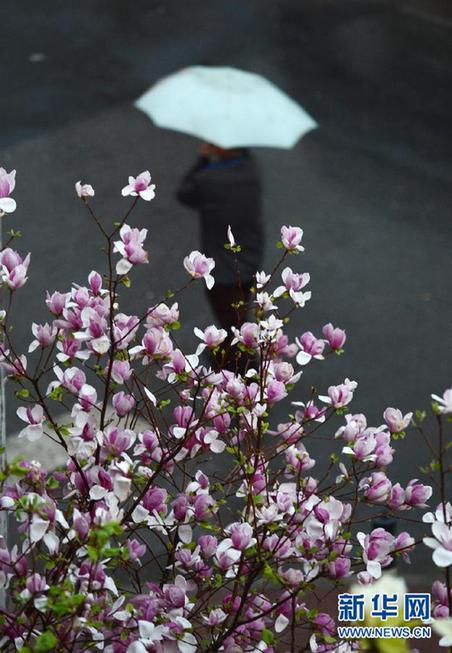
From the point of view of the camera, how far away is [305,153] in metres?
11.4

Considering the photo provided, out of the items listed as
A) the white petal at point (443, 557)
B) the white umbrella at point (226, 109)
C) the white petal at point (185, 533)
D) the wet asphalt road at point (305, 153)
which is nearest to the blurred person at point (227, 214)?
the white umbrella at point (226, 109)

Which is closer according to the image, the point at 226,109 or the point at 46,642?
the point at 46,642

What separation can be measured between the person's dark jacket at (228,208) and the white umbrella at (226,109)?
0.33 meters

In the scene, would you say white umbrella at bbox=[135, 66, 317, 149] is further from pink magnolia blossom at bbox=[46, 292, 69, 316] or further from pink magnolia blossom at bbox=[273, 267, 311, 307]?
pink magnolia blossom at bbox=[46, 292, 69, 316]

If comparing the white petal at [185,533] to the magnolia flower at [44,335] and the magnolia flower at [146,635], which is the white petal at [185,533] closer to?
the magnolia flower at [146,635]

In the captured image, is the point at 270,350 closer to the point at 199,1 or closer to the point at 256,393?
the point at 256,393

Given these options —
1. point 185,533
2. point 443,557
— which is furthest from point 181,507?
point 443,557

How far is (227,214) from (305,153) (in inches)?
135

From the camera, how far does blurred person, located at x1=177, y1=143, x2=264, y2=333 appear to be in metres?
7.92

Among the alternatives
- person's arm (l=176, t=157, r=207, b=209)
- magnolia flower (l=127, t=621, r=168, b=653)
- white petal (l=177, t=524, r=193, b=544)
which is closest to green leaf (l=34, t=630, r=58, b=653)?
magnolia flower (l=127, t=621, r=168, b=653)

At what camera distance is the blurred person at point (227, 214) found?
7918mm

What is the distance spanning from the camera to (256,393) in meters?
3.55

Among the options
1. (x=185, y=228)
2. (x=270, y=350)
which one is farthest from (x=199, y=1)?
(x=270, y=350)

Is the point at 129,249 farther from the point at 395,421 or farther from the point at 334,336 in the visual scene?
the point at 395,421
